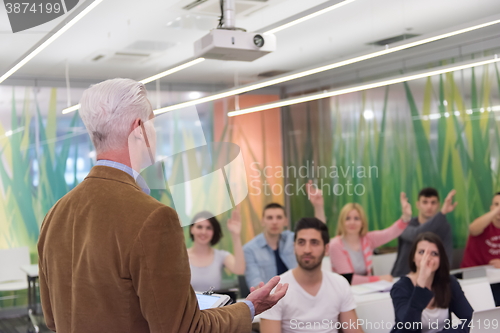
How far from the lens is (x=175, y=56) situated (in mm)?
6395

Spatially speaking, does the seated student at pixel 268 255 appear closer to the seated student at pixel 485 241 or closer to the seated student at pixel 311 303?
the seated student at pixel 311 303

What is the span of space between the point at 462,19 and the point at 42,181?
17.0ft

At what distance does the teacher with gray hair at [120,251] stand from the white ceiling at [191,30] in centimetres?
326

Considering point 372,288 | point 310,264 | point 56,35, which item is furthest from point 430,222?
point 56,35

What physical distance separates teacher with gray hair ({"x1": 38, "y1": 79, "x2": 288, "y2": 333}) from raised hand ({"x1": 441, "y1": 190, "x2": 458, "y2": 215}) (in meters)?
5.05

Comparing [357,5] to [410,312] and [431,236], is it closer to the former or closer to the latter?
[431,236]

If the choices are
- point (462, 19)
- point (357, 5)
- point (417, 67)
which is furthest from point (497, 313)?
point (417, 67)

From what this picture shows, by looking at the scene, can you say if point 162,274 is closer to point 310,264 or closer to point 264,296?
point 264,296

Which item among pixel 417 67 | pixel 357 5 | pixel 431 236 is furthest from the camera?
pixel 417 67

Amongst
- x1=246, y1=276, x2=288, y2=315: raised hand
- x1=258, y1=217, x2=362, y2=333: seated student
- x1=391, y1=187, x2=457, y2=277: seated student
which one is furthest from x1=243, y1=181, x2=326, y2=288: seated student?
x1=246, y1=276, x2=288, y2=315: raised hand

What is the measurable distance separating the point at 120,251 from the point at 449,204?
5.54 m

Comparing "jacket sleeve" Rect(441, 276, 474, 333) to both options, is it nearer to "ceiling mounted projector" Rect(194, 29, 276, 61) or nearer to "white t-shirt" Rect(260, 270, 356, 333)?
"white t-shirt" Rect(260, 270, 356, 333)

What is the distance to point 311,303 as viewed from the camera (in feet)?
10.1

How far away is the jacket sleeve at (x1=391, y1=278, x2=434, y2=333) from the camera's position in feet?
10.1
